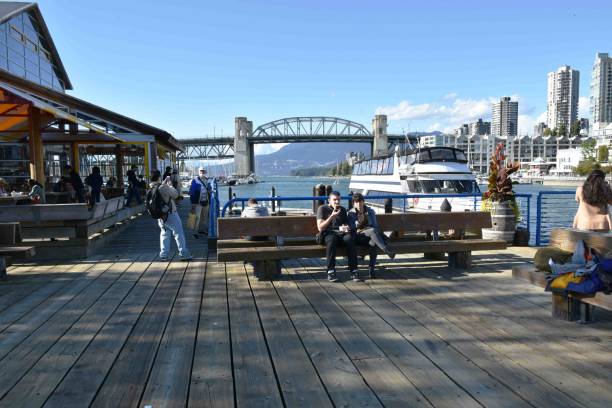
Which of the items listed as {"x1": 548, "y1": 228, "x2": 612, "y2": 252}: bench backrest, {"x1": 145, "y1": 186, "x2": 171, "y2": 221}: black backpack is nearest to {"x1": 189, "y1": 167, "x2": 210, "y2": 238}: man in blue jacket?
{"x1": 145, "y1": 186, "x2": 171, "y2": 221}: black backpack

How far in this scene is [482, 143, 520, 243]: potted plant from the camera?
9352 millimetres

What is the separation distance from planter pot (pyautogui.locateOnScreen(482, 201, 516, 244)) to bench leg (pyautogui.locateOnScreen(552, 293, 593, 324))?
4836 millimetres

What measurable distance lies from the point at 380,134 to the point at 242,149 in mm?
36845

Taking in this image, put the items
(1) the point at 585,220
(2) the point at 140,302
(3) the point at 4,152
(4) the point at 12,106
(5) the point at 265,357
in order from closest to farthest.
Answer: (5) the point at 265,357 → (2) the point at 140,302 → (1) the point at 585,220 → (4) the point at 12,106 → (3) the point at 4,152

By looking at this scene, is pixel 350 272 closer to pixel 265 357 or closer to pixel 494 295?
pixel 494 295

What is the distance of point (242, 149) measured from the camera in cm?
13012

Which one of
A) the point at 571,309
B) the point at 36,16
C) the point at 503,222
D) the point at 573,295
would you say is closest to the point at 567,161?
the point at 36,16

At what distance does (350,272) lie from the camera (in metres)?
6.52

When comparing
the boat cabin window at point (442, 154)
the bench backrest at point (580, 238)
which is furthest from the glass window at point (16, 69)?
the bench backrest at point (580, 238)

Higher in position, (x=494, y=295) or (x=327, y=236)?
(x=327, y=236)

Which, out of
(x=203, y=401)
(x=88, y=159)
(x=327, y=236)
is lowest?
(x=203, y=401)

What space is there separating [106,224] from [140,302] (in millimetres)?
4672

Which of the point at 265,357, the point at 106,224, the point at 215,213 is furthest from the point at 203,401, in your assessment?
the point at 106,224

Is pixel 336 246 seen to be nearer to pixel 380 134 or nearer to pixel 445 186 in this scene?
pixel 445 186
